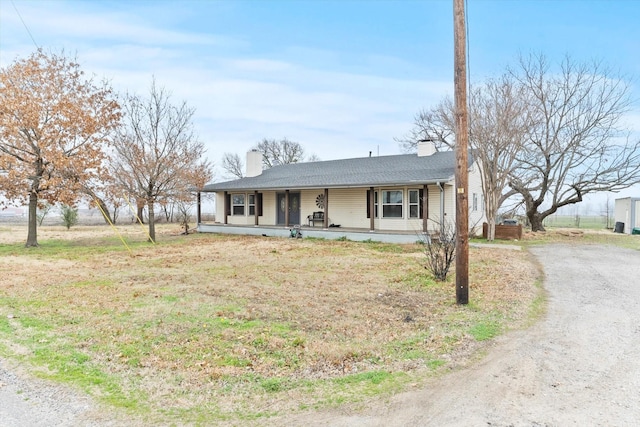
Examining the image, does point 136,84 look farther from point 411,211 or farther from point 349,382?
point 349,382

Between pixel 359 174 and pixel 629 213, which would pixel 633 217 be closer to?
pixel 629 213

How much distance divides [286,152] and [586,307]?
4231 centimetres

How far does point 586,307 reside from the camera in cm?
613

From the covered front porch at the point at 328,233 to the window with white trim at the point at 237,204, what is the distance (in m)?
1.12

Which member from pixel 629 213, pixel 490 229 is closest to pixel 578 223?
pixel 629 213

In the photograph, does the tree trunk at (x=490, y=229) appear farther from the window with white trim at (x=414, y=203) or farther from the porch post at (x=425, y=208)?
the window with white trim at (x=414, y=203)

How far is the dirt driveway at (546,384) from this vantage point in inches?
111

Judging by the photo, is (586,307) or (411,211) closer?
(586,307)

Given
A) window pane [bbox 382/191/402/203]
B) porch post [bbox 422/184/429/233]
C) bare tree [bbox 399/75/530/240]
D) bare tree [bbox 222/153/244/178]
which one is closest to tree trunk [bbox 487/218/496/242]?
bare tree [bbox 399/75/530/240]

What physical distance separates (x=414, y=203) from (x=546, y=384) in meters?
13.5

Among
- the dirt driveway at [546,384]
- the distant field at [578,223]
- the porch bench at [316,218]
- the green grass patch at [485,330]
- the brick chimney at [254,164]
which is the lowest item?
the dirt driveway at [546,384]

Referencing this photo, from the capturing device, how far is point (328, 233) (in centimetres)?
1739

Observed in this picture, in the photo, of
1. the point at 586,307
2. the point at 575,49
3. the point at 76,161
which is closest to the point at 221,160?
the point at 76,161

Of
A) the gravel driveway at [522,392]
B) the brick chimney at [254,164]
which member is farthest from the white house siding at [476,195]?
the gravel driveway at [522,392]
